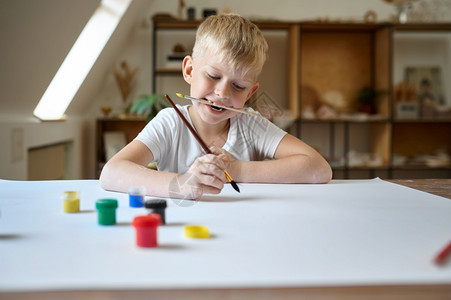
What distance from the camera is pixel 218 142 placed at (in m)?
1.46

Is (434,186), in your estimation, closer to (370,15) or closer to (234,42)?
(234,42)

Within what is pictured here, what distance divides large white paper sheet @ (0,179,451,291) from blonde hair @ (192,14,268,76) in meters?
0.44

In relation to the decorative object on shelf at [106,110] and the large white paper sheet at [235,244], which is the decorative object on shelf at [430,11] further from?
the large white paper sheet at [235,244]

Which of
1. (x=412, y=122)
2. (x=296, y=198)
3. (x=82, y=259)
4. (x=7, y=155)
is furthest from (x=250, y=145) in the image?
(x=412, y=122)

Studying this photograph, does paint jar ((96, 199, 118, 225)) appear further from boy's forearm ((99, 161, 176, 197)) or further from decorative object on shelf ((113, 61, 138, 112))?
decorative object on shelf ((113, 61, 138, 112))

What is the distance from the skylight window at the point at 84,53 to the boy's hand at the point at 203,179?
8.64 feet

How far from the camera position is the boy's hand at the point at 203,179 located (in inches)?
36.4

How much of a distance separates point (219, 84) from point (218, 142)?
0.29 m

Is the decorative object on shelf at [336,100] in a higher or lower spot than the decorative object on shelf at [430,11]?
lower

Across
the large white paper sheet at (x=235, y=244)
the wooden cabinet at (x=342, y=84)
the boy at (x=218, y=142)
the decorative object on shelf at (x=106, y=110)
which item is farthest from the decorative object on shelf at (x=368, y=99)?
the large white paper sheet at (x=235, y=244)

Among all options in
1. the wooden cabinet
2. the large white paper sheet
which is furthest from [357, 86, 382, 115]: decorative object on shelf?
the large white paper sheet

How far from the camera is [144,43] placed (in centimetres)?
408

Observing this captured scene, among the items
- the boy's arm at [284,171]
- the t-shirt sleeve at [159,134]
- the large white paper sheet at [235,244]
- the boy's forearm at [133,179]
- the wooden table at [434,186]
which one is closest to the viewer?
the large white paper sheet at [235,244]

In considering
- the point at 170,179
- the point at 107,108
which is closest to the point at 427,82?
the point at 107,108
